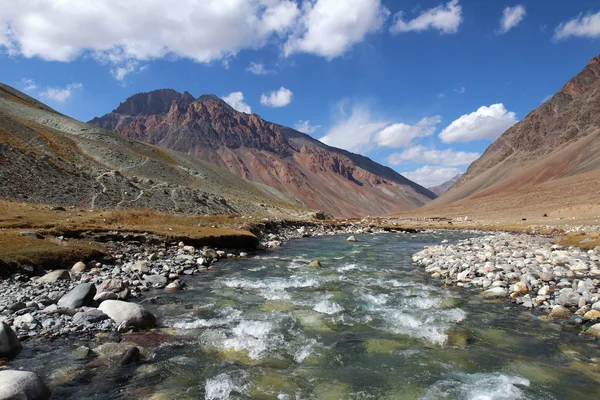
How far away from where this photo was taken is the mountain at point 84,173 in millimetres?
45000

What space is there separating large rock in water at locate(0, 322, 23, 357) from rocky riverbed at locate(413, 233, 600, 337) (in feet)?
54.4

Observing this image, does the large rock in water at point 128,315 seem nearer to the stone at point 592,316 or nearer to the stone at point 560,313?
the stone at point 560,313

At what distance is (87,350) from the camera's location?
9.49 metres

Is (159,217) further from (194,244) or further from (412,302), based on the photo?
(412,302)

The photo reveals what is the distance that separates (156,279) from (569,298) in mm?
18029

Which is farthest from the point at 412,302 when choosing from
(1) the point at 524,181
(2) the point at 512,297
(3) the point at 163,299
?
(1) the point at 524,181

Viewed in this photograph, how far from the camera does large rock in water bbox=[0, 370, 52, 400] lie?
21.2ft

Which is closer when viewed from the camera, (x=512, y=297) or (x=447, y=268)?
(x=512, y=297)

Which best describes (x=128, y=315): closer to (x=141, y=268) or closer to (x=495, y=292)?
(x=141, y=268)

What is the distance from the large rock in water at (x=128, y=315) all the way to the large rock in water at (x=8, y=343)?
258 centimetres

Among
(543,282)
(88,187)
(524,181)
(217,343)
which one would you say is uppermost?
(524,181)

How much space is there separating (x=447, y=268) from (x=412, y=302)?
27.6 feet

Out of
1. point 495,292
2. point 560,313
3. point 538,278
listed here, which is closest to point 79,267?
point 495,292

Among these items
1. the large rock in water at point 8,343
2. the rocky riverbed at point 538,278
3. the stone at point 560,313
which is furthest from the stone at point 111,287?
the stone at point 560,313
